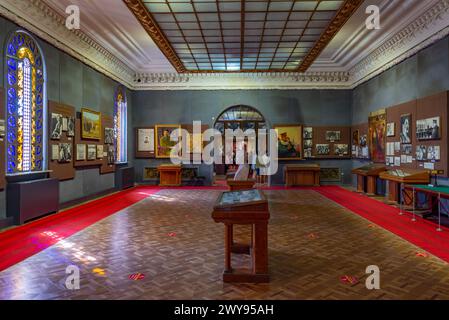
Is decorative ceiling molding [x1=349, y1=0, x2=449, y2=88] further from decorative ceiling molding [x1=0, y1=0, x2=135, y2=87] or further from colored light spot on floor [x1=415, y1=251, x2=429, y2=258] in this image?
decorative ceiling molding [x1=0, y1=0, x2=135, y2=87]

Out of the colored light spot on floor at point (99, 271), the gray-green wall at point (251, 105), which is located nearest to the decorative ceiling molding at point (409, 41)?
the gray-green wall at point (251, 105)

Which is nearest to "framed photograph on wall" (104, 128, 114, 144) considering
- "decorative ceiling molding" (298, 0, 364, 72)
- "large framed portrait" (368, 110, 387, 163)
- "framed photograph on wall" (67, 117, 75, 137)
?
"framed photograph on wall" (67, 117, 75, 137)

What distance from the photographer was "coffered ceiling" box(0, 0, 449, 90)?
8.89 m

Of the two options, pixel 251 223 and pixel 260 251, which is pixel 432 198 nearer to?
pixel 260 251

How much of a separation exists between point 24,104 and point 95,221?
338cm

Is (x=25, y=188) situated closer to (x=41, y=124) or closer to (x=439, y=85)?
(x=41, y=124)

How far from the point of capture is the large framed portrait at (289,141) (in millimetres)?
16438

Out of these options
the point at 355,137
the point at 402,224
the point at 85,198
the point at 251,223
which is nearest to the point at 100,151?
the point at 85,198

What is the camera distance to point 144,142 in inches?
664

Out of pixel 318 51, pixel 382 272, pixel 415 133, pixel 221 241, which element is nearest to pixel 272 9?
pixel 318 51

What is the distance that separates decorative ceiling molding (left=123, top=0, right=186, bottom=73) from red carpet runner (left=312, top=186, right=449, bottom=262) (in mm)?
7789

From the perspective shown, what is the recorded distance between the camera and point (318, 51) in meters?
12.5

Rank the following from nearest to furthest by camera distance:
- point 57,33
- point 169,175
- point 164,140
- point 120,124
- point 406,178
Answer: point 406,178, point 57,33, point 120,124, point 169,175, point 164,140

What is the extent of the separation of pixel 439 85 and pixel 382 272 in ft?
21.2
